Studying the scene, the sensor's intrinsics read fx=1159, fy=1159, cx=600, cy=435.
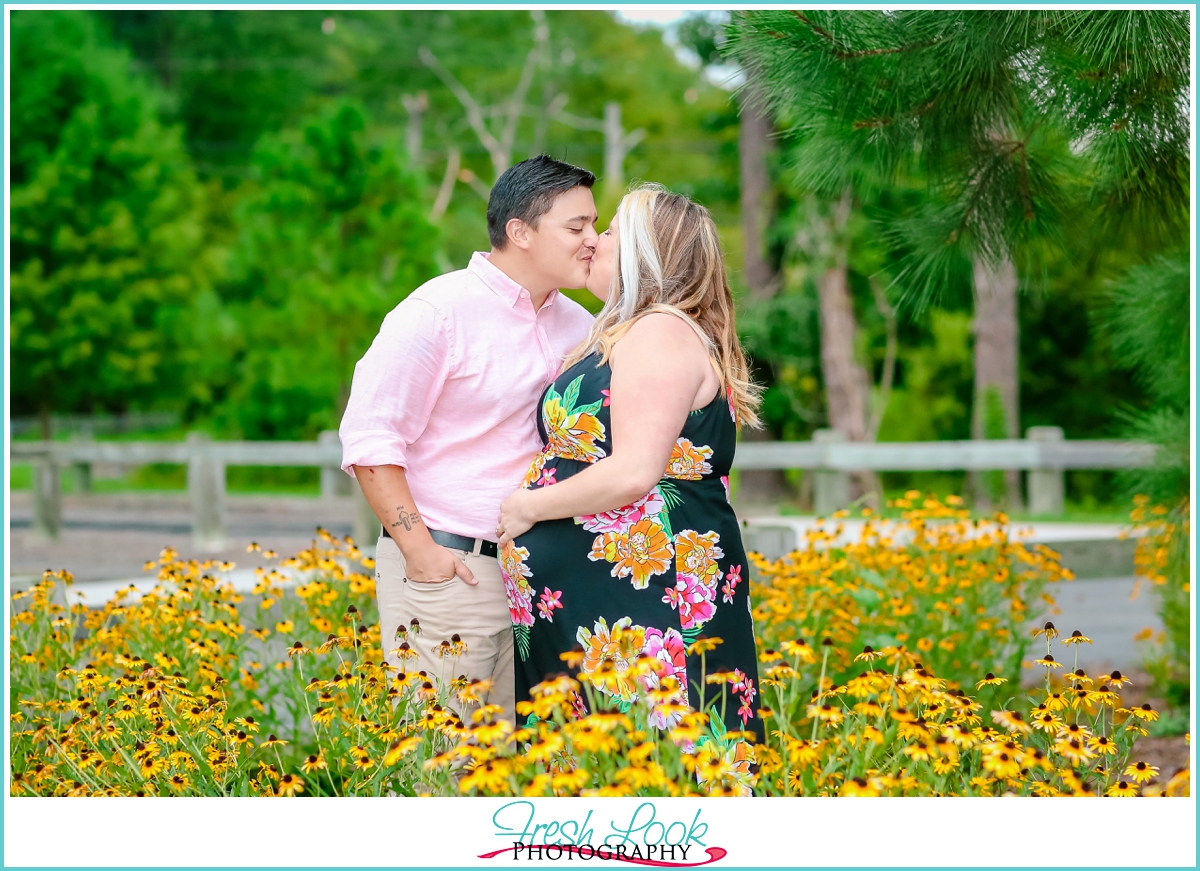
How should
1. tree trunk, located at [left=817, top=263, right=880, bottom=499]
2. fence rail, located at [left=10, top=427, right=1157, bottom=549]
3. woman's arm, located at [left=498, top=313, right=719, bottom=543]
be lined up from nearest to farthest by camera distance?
woman's arm, located at [left=498, top=313, right=719, bottom=543], fence rail, located at [left=10, top=427, right=1157, bottom=549], tree trunk, located at [left=817, top=263, right=880, bottom=499]

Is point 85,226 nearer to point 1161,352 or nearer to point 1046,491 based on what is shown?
point 1046,491

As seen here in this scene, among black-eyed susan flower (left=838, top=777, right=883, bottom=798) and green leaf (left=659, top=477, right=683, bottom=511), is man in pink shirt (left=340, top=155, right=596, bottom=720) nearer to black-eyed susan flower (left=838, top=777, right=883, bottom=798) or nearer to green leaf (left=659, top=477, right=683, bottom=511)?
green leaf (left=659, top=477, right=683, bottom=511)

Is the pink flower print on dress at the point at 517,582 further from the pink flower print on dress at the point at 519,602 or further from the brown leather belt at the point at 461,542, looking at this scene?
the brown leather belt at the point at 461,542

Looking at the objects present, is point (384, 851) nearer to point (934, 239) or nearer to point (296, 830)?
point (296, 830)

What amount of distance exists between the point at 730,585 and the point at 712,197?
1163cm

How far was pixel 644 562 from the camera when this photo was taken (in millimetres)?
2410

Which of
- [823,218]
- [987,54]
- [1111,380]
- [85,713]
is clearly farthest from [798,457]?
[1111,380]

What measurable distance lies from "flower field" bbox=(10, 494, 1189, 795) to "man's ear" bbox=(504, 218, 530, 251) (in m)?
0.93

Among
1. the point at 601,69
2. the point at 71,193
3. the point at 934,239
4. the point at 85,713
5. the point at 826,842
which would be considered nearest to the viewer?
the point at 826,842

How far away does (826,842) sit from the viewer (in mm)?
2078

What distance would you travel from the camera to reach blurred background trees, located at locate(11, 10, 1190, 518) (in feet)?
9.62

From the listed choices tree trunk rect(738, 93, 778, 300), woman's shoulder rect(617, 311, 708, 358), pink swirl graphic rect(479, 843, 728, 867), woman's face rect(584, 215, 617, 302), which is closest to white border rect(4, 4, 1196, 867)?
pink swirl graphic rect(479, 843, 728, 867)

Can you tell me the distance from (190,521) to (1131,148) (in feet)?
35.3

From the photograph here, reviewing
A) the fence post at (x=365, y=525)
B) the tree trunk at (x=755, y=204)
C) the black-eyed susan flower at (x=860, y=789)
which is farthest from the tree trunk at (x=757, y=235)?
the black-eyed susan flower at (x=860, y=789)
